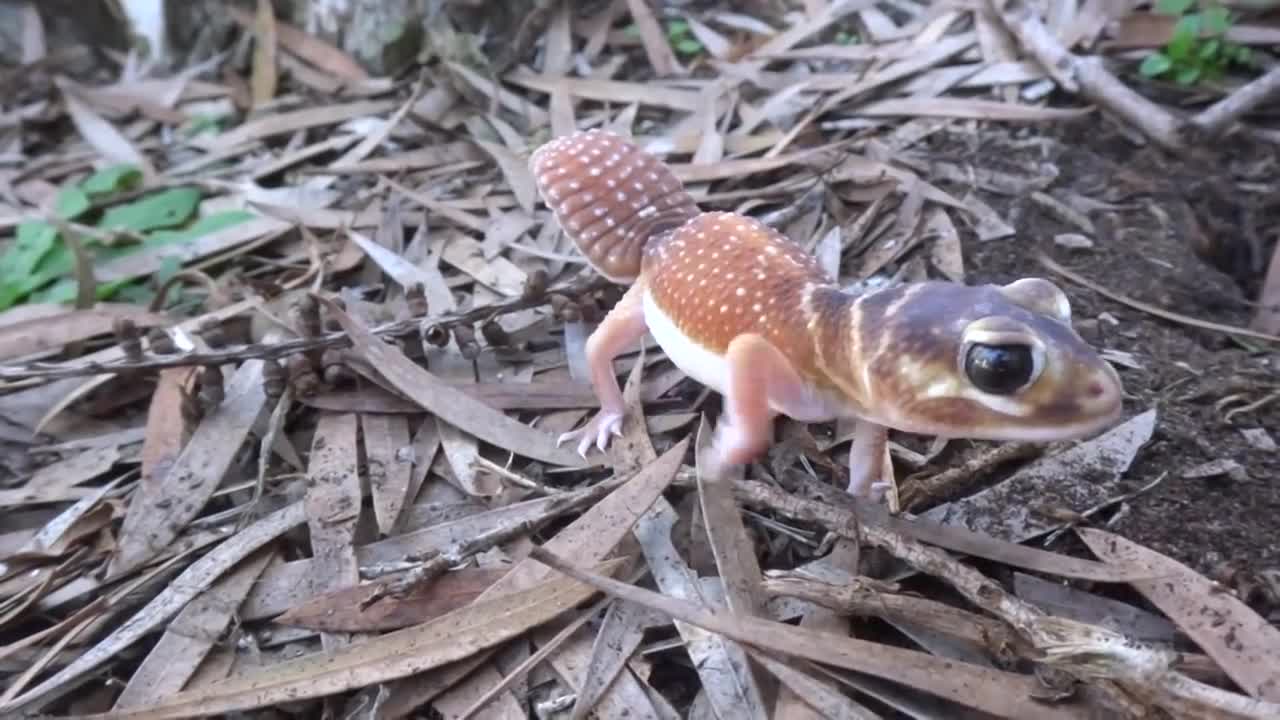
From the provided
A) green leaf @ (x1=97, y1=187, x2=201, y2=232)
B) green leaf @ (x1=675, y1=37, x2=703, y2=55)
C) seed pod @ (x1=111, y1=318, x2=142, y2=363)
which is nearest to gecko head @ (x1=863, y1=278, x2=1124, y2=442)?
seed pod @ (x1=111, y1=318, x2=142, y2=363)

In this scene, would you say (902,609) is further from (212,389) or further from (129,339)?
(129,339)

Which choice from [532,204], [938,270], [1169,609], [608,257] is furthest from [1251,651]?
[532,204]

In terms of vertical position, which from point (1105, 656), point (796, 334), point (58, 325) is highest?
point (796, 334)

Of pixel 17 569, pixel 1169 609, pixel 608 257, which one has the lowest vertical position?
pixel 17 569

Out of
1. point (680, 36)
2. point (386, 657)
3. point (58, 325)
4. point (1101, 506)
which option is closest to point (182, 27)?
point (58, 325)

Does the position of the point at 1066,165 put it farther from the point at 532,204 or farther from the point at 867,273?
the point at 532,204

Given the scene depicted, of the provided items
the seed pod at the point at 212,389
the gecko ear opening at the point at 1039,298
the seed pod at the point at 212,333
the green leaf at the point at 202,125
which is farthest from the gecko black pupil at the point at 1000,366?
the green leaf at the point at 202,125
